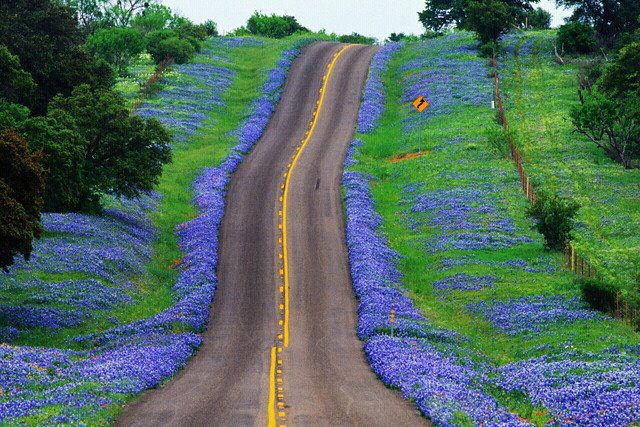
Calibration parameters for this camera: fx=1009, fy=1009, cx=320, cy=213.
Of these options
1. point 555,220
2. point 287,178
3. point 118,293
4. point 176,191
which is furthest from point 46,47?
point 555,220

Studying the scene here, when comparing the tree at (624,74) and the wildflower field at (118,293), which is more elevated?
the tree at (624,74)

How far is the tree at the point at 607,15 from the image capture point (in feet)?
357

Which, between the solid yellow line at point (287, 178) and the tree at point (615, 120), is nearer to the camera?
the solid yellow line at point (287, 178)

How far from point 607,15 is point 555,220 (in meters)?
67.1

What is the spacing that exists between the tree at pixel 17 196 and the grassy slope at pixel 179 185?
377 centimetres

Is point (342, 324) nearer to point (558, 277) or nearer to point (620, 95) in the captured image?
point (558, 277)

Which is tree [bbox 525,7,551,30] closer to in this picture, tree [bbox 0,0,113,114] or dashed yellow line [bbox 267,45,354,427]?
dashed yellow line [bbox 267,45,354,427]

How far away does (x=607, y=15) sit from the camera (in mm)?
110938

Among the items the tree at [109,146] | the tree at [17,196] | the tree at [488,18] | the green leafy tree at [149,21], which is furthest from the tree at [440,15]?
the tree at [17,196]

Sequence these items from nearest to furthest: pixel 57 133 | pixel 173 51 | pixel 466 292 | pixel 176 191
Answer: pixel 466 292
pixel 57 133
pixel 176 191
pixel 173 51

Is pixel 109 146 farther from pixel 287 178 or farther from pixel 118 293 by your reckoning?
pixel 287 178

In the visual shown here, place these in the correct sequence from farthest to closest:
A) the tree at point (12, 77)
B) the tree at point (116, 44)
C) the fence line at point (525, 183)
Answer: the tree at point (116, 44) < the tree at point (12, 77) < the fence line at point (525, 183)

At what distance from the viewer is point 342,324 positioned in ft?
137

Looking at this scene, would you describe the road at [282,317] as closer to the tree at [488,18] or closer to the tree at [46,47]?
the tree at [46,47]
